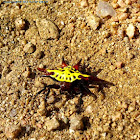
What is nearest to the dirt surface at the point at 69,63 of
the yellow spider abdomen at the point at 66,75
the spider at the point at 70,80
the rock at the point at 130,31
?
the rock at the point at 130,31

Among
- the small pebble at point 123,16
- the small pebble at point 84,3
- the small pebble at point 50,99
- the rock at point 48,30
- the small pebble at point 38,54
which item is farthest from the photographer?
the small pebble at point 84,3

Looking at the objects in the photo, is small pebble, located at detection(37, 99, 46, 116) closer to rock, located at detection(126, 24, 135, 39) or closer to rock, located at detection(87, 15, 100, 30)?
rock, located at detection(87, 15, 100, 30)

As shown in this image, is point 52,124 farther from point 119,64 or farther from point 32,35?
point 32,35

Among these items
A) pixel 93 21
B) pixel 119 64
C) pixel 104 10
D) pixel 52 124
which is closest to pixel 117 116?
pixel 119 64

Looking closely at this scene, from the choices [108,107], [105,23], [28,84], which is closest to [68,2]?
[105,23]

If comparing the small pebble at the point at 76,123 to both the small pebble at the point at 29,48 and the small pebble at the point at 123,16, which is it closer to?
the small pebble at the point at 29,48
